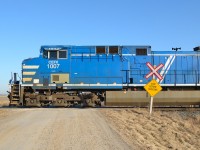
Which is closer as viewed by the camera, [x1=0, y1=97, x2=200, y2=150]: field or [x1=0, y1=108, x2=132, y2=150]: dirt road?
[x1=0, y1=108, x2=132, y2=150]: dirt road

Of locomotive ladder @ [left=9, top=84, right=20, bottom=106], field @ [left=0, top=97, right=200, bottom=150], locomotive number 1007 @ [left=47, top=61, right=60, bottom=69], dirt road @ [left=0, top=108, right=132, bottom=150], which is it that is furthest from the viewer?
locomotive number 1007 @ [left=47, top=61, right=60, bottom=69]

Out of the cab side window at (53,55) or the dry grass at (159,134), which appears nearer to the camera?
the dry grass at (159,134)

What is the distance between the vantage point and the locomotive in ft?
80.5

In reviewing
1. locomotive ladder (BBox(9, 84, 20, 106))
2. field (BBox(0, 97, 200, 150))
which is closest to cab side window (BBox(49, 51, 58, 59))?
locomotive ladder (BBox(9, 84, 20, 106))

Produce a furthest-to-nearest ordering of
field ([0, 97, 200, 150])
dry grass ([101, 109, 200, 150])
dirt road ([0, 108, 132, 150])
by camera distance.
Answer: dry grass ([101, 109, 200, 150]), field ([0, 97, 200, 150]), dirt road ([0, 108, 132, 150])

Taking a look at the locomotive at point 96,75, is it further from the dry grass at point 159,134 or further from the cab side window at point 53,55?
the dry grass at point 159,134

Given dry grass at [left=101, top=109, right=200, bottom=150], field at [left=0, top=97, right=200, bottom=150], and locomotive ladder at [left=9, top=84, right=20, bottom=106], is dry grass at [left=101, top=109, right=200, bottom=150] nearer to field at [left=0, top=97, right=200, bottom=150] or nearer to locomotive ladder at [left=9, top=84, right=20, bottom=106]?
field at [left=0, top=97, right=200, bottom=150]

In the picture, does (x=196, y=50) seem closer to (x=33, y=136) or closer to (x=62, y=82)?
(x=62, y=82)

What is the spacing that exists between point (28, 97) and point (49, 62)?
294 cm

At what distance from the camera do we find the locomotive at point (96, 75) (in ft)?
80.5

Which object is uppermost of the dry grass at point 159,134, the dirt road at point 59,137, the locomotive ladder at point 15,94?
the locomotive ladder at point 15,94

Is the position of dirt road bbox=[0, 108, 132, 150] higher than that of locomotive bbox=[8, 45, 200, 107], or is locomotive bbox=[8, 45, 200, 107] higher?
locomotive bbox=[8, 45, 200, 107]

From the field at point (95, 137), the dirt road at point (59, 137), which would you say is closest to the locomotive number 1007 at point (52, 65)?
the field at point (95, 137)

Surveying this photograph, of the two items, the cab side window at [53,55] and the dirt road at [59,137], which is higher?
the cab side window at [53,55]
